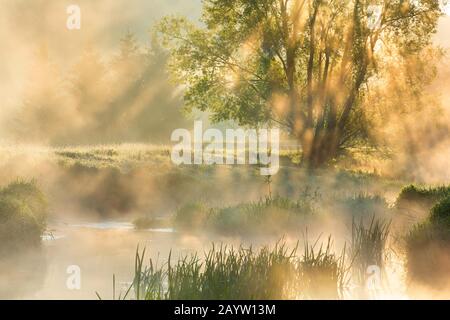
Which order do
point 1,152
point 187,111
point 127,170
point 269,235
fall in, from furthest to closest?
point 187,111
point 127,170
point 1,152
point 269,235

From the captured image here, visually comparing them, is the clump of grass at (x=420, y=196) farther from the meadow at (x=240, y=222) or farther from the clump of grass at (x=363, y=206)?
the clump of grass at (x=363, y=206)

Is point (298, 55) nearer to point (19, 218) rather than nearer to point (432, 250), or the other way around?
point (19, 218)

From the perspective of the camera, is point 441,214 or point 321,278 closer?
point 321,278

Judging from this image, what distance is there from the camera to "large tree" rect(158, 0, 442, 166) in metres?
33.0

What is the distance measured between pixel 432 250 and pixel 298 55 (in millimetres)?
23265

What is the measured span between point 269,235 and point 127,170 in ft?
34.6

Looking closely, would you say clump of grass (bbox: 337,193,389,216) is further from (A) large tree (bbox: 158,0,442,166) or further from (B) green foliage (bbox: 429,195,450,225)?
(A) large tree (bbox: 158,0,442,166)

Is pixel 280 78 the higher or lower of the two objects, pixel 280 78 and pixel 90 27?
the lower

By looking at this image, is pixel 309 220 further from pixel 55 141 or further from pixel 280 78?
pixel 55 141

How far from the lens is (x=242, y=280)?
7.98 meters

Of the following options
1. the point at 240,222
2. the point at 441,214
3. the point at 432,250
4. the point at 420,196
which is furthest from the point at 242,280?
the point at 420,196

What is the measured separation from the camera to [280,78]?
3475cm
